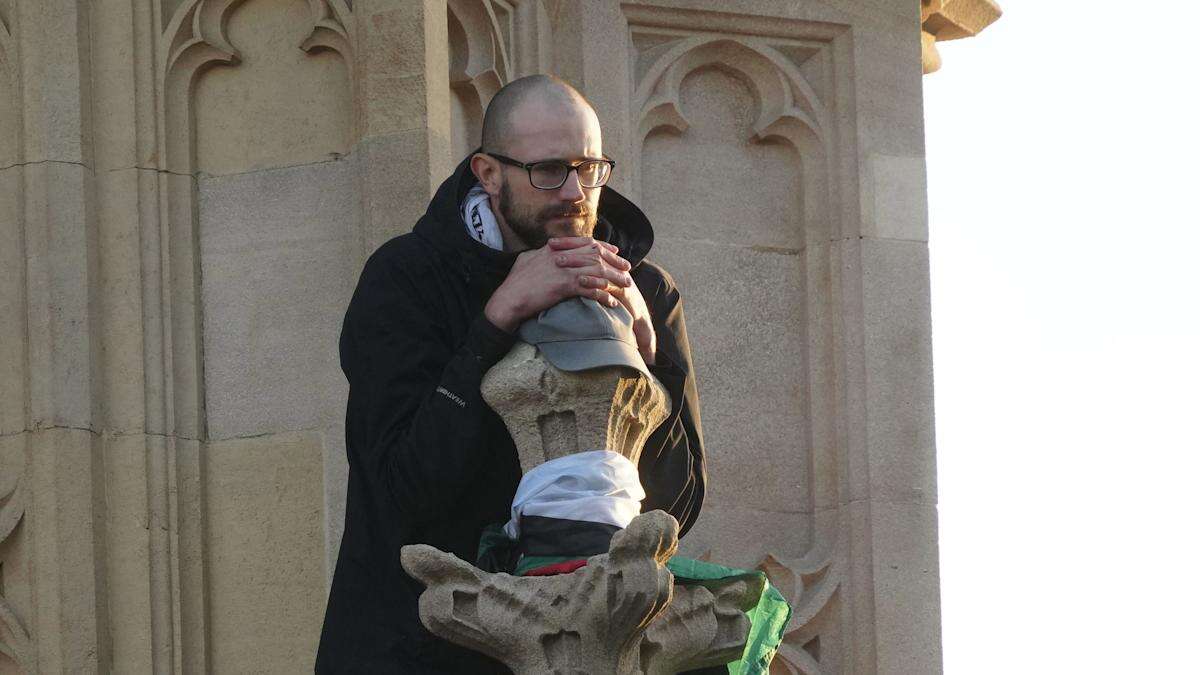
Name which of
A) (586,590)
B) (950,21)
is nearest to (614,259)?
(586,590)

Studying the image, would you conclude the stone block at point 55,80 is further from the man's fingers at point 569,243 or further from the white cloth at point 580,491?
the white cloth at point 580,491

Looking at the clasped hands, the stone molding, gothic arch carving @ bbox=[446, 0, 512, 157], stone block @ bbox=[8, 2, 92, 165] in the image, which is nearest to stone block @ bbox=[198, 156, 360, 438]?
stone block @ bbox=[8, 2, 92, 165]

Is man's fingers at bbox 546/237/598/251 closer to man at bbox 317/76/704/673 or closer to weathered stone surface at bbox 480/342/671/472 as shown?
man at bbox 317/76/704/673

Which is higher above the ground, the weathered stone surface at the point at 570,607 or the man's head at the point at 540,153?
the man's head at the point at 540,153

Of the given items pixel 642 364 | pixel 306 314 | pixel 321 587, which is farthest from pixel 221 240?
pixel 642 364

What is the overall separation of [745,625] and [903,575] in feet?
8.50

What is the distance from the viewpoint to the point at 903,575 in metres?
7.82

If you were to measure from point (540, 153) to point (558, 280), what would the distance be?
1.05 ft

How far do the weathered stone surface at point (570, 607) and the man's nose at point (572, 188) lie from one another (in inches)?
30.0

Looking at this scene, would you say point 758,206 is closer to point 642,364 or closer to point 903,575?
point 903,575

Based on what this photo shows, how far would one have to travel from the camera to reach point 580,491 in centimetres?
518

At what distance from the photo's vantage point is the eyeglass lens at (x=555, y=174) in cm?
546

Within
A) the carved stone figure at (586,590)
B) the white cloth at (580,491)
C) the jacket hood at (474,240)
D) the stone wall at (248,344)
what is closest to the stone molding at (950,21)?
the stone wall at (248,344)

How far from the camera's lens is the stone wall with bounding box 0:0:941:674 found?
6.92 metres
